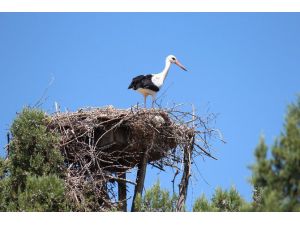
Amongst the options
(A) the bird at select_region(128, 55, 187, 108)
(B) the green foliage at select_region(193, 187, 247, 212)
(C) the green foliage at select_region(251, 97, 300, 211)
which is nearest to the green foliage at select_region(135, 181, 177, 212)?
(B) the green foliage at select_region(193, 187, 247, 212)

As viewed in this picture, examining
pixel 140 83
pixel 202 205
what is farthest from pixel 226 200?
pixel 140 83

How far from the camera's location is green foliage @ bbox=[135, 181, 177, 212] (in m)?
9.20

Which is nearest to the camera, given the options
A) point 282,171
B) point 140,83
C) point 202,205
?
point 282,171

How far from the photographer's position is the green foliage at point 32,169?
10.1m

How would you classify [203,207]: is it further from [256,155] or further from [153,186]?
[256,155]

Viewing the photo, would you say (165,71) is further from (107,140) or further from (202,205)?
(202,205)

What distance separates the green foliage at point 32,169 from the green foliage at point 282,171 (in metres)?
6.10

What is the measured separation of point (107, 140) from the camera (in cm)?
1118

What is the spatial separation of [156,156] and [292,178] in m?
7.63

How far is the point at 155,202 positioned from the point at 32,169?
258cm

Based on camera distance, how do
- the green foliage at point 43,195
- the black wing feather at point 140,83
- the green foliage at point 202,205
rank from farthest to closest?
the black wing feather at point 140,83, the green foliage at point 43,195, the green foliage at point 202,205

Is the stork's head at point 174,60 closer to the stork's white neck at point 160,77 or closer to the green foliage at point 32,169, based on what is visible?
the stork's white neck at point 160,77

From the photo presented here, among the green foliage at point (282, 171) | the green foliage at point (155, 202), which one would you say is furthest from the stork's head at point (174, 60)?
the green foliage at point (282, 171)

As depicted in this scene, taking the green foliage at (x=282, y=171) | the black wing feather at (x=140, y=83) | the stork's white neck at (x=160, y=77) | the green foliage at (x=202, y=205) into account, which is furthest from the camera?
the stork's white neck at (x=160, y=77)
